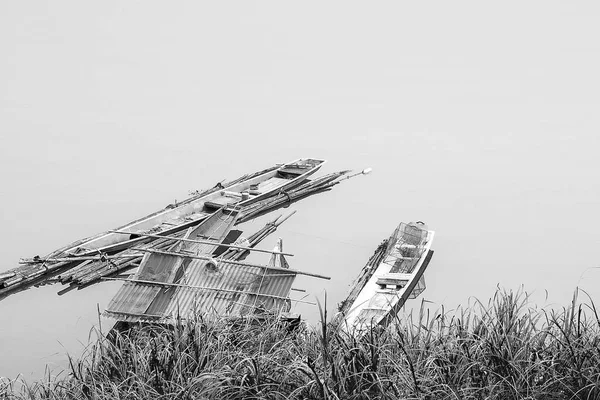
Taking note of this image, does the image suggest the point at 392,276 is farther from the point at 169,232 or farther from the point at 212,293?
the point at 169,232

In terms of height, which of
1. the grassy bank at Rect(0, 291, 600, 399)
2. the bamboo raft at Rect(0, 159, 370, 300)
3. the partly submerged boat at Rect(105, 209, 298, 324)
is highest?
the bamboo raft at Rect(0, 159, 370, 300)

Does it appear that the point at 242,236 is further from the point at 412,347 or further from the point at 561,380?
the point at 561,380

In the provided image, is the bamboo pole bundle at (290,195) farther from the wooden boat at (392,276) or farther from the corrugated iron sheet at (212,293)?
the corrugated iron sheet at (212,293)

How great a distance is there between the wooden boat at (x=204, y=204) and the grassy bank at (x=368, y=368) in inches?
184

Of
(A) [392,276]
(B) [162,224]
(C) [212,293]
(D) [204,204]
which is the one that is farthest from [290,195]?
(C) [212,293]

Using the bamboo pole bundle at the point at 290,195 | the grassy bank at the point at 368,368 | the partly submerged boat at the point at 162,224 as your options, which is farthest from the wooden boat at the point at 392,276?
the partly submerged boat at the point at 162,224

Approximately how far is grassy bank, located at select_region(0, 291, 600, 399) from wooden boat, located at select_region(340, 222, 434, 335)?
2503 mm

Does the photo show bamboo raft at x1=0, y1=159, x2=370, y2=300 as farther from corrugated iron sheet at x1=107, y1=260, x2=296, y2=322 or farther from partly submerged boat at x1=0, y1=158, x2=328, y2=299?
corrugated iron sheet at x1=107, y1=260, x2=296, y2=322

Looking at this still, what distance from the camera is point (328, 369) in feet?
21.8

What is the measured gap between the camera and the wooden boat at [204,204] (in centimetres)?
1192

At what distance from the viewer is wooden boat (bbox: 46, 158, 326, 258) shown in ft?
39.1

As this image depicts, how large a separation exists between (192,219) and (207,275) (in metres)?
3.20

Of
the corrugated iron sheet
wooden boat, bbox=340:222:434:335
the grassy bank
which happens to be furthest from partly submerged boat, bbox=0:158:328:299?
the grassy bank

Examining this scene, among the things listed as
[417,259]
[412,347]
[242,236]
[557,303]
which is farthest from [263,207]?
[412,347]
